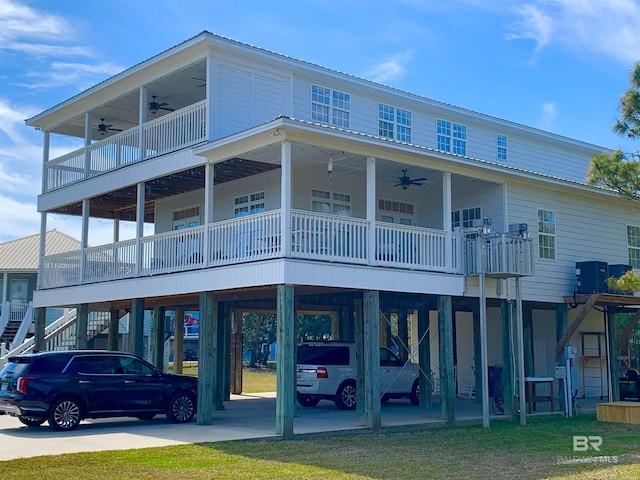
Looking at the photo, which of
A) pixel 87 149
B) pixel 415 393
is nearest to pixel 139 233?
pixel 87 149

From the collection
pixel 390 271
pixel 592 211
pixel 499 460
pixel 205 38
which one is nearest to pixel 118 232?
pixel 205 38

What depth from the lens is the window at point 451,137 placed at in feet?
82.7

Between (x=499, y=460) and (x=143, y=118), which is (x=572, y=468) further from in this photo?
(x=143, y=118)

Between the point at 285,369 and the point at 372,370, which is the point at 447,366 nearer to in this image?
the point at 372,370

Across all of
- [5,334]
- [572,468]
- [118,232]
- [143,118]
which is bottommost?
[572,468]

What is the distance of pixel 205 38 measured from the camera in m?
18.8

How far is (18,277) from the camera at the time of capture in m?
41.2

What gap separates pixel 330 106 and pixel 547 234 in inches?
268

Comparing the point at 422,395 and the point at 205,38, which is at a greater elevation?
the point at 205,38

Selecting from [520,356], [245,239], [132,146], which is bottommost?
[520,356]

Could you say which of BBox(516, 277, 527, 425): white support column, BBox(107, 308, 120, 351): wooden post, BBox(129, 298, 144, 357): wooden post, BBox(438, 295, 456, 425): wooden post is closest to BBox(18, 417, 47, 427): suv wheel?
BBox(129, 298, 144, 357): wooden post

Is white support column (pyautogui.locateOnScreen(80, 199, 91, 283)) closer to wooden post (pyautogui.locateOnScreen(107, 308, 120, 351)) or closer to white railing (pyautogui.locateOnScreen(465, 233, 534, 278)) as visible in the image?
wooden post (pyautogui.locateOnScreen(107, 308, 120, 351))

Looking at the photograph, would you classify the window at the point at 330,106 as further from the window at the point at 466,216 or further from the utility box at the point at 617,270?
the utility box at the point at 617,270

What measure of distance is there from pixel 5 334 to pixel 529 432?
26.3m
